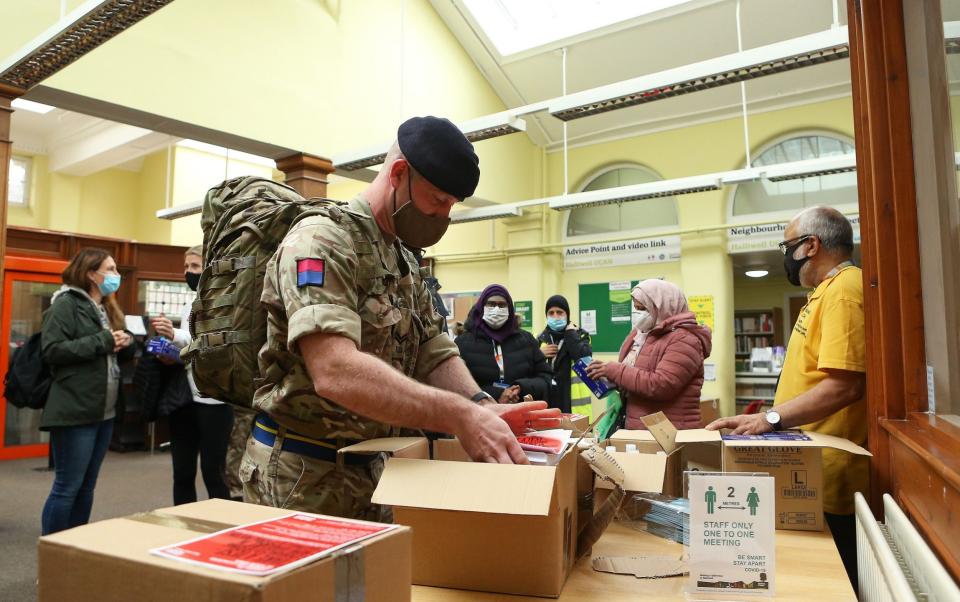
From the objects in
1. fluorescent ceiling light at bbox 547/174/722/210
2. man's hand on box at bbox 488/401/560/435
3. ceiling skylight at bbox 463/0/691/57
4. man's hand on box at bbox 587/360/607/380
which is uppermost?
ceiling skylight at bbox 463/0/691/57

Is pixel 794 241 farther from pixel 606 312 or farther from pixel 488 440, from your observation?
pixel 606 312

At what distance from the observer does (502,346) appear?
3.86 m

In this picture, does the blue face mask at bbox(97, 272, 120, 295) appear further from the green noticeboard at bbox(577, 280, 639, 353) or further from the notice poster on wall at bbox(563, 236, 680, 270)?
the notice poster on wall at bbox(563, 236, 680, 270)

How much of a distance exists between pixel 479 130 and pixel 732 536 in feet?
11.4

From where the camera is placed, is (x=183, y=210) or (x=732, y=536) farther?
(x=183, y=210)

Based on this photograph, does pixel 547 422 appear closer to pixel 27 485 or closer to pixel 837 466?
pixel 837 466

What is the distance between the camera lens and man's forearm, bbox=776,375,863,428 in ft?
5.02

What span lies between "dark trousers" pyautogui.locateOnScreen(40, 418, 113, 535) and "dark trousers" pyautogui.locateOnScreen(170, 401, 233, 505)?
0.32 meters

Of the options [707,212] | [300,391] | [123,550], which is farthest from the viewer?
[707,212]

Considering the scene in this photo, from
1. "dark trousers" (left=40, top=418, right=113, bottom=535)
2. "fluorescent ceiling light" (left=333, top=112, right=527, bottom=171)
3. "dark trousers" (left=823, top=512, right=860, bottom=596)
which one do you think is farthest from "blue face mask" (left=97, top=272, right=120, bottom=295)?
"dark trousers" (left=823, top=512, right=860, bottom=596)

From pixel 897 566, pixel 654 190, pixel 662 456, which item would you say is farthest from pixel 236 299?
pixel 654 190

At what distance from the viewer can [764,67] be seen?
322 centimetres

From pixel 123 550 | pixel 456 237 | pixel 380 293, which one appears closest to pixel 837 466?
pixel 380 293

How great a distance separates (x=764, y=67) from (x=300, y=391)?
9.95 feet
